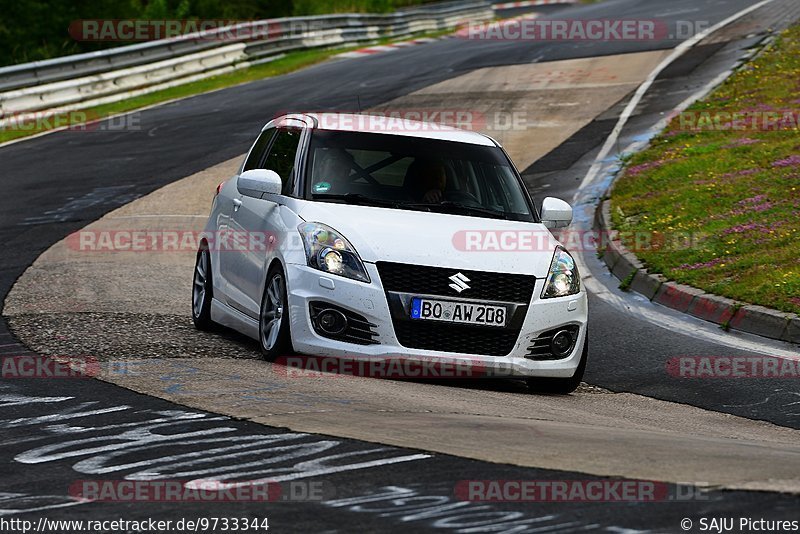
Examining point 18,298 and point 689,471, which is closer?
point 689,471


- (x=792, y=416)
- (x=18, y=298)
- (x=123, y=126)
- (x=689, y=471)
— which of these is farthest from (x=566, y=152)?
(x=689, y=471)

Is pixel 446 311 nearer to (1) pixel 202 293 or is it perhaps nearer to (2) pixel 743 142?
(1) pixel 202 293

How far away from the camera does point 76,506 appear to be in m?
5.36

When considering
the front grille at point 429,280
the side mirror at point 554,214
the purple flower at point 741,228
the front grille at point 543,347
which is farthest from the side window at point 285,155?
the purple flower at point 741,228

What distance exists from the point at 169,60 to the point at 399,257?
23.2 m

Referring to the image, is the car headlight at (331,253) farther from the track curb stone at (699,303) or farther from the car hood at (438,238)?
the track curb stone at (699,303)

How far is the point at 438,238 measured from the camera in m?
8.90

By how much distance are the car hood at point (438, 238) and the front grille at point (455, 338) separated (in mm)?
378

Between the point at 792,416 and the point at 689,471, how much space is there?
10.5ft

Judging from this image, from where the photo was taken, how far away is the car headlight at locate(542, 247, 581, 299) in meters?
8.98

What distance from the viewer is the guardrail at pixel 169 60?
2572cm

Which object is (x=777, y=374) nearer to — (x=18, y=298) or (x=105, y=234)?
(x=18, y=298)

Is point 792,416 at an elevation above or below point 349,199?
below

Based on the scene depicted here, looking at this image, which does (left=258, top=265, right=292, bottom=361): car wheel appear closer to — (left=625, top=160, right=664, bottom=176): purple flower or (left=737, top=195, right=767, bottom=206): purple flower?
(left=737, top=195, right=767, bottom=206): purple flower
